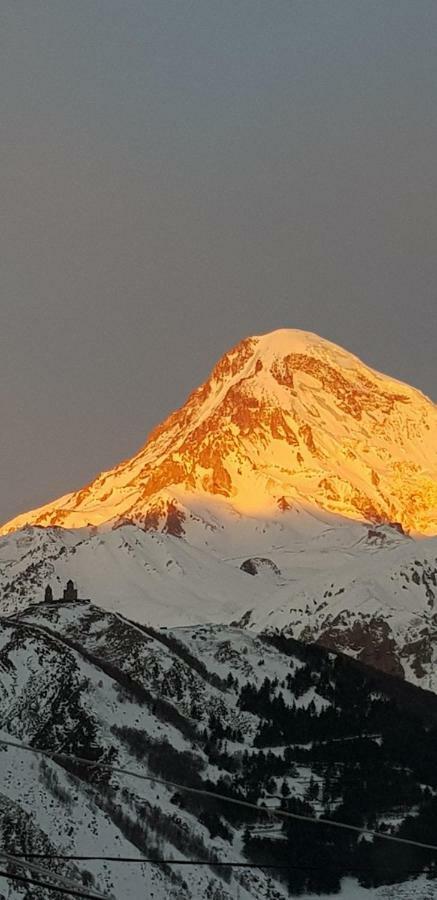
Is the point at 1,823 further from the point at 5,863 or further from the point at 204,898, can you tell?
the point at 204,898

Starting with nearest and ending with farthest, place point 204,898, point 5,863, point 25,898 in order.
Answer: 1. point 25,898
2. point 5,863
3. point 204,898

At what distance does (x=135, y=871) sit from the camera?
19325 centimetres

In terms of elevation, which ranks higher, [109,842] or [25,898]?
[109,842]

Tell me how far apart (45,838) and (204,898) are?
48.7 ft

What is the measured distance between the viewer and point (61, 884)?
173500 mm

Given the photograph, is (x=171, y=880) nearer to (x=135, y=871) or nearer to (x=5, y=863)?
(x=135, y=871)

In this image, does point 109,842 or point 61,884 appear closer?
point 61,884

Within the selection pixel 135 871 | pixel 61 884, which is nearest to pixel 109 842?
pixel 135 871

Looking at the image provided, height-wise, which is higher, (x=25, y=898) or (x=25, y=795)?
(x=25, y=795)

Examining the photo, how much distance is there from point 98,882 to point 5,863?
763 centimetres

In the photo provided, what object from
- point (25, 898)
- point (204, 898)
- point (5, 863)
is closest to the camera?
point (25, 898)

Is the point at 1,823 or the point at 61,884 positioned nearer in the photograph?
the point at 61,884

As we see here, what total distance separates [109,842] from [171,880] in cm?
609

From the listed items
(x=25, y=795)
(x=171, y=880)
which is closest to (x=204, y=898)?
(x=171, y=880)
